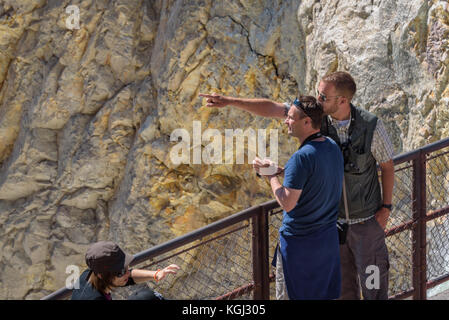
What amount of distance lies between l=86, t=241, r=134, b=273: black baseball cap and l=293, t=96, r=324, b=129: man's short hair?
3.48 ft

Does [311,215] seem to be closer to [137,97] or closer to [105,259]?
[105,259]

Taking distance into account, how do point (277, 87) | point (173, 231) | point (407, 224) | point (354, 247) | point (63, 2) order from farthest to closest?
point (63, 2) < point (173, 231) < point (277, 87) < point (407, 224) < point (354, 247)

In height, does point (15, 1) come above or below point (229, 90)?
above

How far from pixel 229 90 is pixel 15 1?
472cm

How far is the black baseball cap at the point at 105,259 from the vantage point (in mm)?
2480

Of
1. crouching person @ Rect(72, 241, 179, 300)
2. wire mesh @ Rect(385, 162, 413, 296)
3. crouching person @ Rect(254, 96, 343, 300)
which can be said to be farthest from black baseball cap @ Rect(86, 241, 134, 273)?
wire mesh @ Rect(385, 162, 413, 296)

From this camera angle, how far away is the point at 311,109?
2.60 meters

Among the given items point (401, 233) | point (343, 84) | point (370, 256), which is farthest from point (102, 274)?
point (401, 233)

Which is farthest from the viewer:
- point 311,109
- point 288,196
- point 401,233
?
point 401,233

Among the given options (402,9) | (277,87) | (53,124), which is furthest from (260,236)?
(53,124)

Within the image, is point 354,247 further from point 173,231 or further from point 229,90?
point 173,231

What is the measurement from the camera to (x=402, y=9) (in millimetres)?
5648

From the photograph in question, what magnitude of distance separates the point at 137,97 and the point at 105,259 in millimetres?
7055
